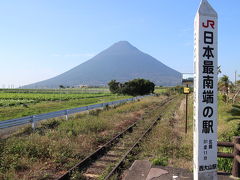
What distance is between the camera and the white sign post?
3.65 m

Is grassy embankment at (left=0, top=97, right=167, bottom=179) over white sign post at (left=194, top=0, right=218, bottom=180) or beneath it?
beneath

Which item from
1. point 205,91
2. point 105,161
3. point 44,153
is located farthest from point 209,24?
point 44,153

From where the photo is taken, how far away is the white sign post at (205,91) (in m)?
3.65

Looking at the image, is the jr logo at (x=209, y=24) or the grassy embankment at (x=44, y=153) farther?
the grassy embankment at (x=44, y=153)

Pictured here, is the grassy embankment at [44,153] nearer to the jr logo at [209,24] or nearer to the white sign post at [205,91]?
the white sign post at [205,91]

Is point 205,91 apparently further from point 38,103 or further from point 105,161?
point 38,103

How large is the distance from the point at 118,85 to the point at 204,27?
168ft

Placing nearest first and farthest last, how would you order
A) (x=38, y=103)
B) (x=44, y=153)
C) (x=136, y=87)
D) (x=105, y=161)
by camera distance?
1. (x=105, y=161)
2. (x=44, y=153)
3. (x=38, y=103)
4. (x=136, y=87)

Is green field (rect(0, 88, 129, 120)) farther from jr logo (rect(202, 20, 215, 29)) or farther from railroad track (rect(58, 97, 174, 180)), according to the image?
jr logo (rect(202, 20, 215, 29))

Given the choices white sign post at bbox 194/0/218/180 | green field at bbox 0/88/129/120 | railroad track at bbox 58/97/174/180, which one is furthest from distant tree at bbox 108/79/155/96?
white sign post at bbox 194/0/218/180

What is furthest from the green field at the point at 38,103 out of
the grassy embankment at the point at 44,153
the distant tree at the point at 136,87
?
the grassy embankment at the point at 44,153

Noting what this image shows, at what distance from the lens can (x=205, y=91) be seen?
145 inches

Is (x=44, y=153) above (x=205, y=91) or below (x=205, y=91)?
below

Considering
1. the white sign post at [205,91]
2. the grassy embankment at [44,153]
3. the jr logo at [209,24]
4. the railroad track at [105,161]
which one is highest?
the jr logo at [209,24]
